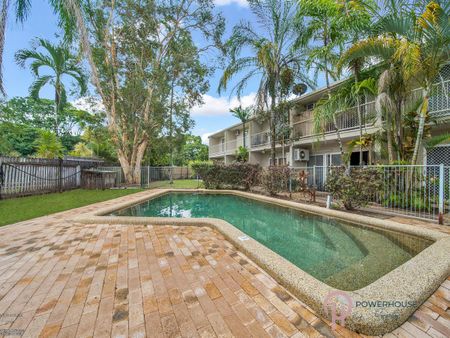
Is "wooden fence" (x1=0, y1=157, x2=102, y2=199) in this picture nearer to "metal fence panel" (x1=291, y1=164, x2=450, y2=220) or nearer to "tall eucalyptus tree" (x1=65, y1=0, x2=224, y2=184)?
"tall eucalyptus tree" (x1=65, y1=0, x2=224, y2=184)

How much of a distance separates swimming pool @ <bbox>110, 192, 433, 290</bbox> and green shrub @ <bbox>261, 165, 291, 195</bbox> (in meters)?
2.59

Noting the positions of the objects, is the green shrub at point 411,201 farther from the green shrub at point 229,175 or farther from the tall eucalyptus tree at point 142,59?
the tall eucalyptus tree at point 142,59

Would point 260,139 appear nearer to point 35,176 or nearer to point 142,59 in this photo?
point 142,59

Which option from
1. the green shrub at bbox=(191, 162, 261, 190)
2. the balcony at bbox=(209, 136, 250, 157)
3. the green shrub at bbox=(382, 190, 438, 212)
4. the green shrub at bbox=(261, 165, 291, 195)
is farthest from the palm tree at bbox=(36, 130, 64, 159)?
the green shrub at bbox=(382, 190, 438, 212)

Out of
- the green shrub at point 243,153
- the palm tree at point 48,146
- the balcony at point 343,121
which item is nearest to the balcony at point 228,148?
the green shrub at point 243,153

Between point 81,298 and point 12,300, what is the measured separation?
677 millimetres

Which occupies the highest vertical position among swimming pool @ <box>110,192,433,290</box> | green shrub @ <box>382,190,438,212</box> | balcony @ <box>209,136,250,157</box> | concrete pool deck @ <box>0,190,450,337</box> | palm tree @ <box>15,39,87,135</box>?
palm tree @ <box>15,39,87,135</box>

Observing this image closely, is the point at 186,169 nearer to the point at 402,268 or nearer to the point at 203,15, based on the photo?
the point at 203,15

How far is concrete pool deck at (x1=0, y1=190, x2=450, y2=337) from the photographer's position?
1.63 m

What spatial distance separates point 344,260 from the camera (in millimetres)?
3318

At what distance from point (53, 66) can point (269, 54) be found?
12.2 metres

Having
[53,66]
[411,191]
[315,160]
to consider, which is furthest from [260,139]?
[53,66]

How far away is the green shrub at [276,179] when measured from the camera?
937cm

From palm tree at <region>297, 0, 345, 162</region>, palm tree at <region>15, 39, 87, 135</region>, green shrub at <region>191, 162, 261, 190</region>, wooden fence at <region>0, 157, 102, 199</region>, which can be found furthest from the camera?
green shrub at <region>191, 162, 261, 190</region>
